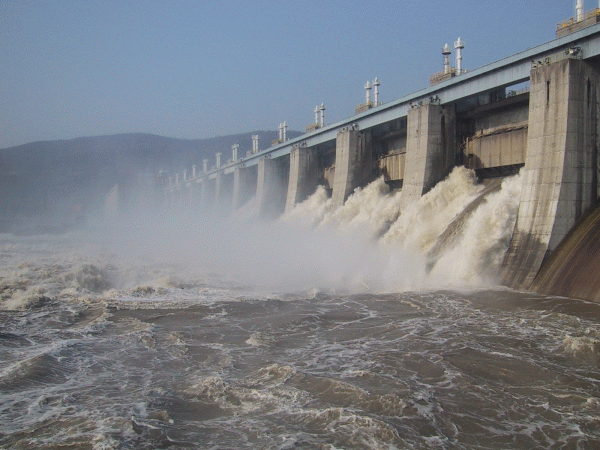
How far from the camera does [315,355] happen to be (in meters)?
10.3

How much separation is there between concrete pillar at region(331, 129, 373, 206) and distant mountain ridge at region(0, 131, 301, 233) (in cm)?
6360

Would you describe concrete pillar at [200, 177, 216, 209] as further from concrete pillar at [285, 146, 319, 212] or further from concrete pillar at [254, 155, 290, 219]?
concrete pillar at [285, 146, 319, 212]

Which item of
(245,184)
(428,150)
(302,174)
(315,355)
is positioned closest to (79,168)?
(245,184)

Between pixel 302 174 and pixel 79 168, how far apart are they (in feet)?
403

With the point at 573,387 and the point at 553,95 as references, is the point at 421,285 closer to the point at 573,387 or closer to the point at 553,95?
the point at 553,95

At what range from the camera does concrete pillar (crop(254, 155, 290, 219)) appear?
41.8 m

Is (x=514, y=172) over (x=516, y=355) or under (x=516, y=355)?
over

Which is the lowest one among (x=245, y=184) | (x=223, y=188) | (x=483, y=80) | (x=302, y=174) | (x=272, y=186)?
(x=223, y=188)

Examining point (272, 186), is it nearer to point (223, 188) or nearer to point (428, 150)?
point (223, 188)

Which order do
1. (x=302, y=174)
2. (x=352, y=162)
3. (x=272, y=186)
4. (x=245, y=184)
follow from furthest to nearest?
(x=245, y=184), (x=272, y=186), (x=302, y=174), (x=352, y=162)

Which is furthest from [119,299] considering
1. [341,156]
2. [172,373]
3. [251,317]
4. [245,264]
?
[341,156]

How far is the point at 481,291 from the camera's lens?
16.0 m

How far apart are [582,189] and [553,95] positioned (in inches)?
128

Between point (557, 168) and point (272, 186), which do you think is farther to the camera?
point (272, 186)
